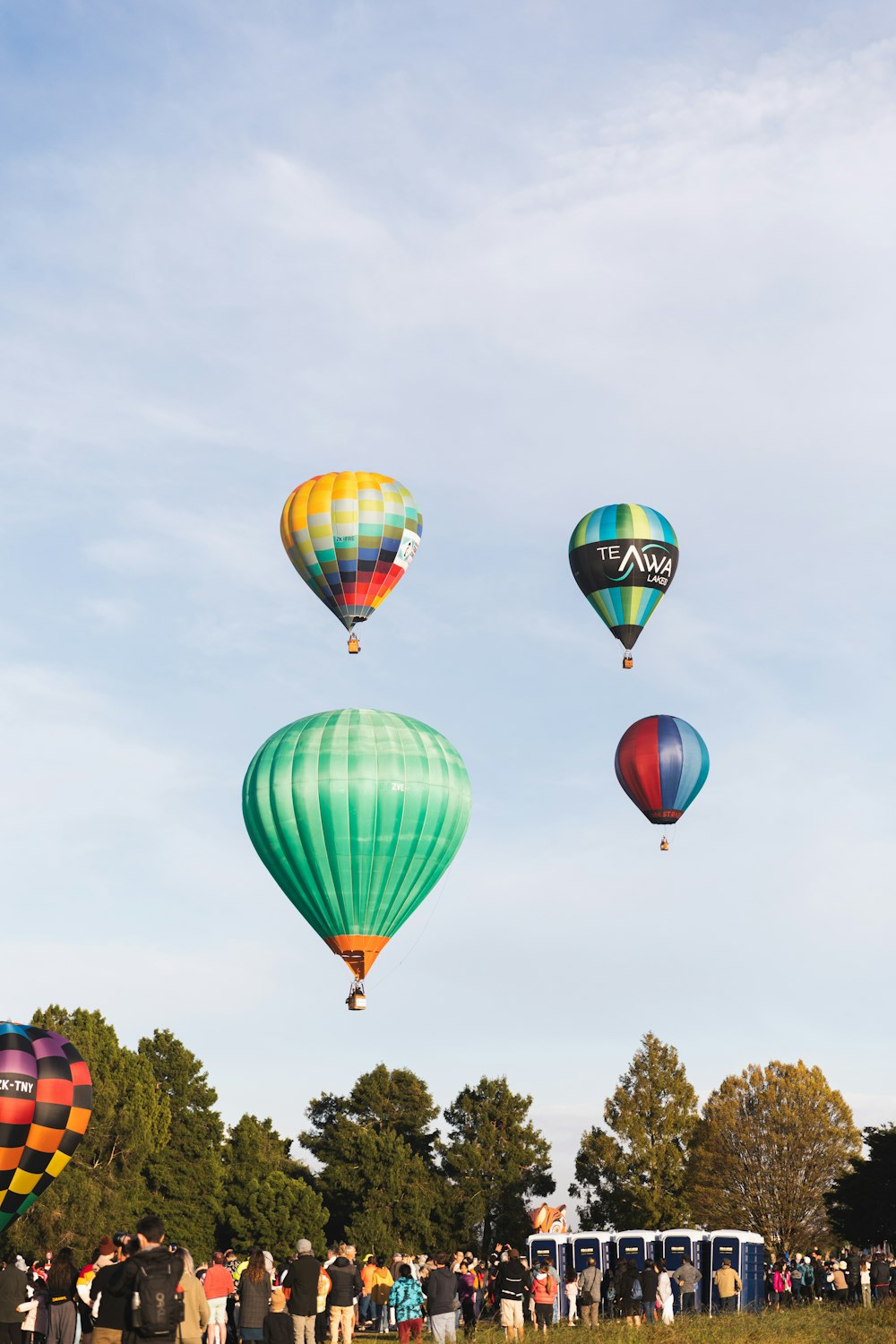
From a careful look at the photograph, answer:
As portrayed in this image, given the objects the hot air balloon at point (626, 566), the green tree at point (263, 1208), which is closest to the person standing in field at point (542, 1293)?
the hot air balloon at point (626, 566)

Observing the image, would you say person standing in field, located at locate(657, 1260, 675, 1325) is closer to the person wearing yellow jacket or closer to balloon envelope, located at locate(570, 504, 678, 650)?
the person wearing yellow jacket

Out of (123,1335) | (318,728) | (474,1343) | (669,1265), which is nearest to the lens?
(123,1335)

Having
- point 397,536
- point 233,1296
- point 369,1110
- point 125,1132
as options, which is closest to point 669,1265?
point 233,1296

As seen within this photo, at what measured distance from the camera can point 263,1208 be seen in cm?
7181

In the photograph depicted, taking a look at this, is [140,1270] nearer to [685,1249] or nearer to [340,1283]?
[340,1283]

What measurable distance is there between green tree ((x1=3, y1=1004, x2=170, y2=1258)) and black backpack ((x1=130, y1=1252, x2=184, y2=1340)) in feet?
155

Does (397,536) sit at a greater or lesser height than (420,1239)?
greater

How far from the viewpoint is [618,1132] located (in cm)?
7556

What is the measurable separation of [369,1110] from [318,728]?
53932 mm

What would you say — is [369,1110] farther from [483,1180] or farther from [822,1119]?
[822,1119]

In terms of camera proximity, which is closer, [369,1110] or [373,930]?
[373,930]

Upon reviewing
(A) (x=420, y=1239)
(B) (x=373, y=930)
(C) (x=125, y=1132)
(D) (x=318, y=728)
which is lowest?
(A) (x=420, y=1239)

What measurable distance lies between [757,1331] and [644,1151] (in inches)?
2105

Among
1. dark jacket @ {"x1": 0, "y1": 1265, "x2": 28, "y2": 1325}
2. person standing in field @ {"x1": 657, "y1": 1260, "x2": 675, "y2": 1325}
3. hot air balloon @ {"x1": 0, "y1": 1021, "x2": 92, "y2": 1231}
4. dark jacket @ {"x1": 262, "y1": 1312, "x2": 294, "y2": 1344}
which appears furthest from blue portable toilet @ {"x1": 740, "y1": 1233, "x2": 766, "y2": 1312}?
dark jacket @ {"x1": 0, "y1": 1265, "x2": 28, "y2": 1325}
